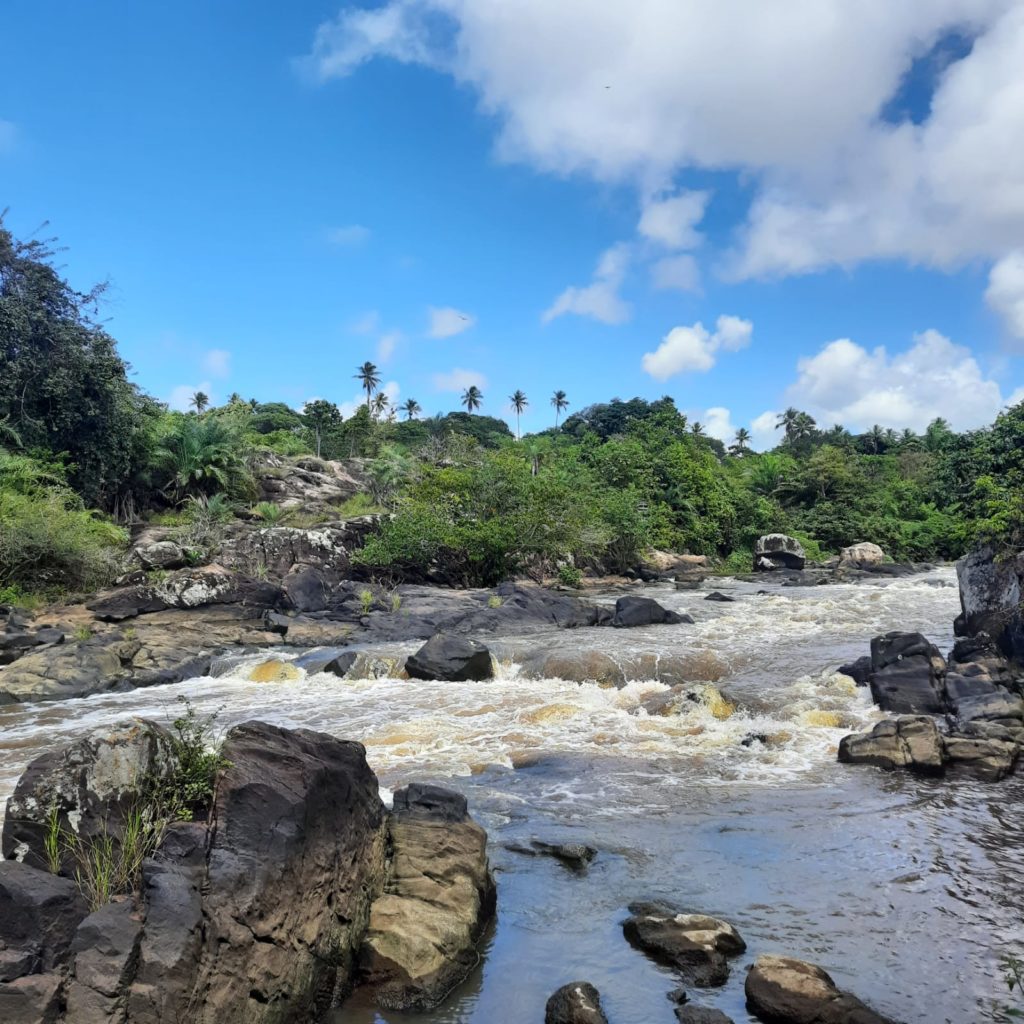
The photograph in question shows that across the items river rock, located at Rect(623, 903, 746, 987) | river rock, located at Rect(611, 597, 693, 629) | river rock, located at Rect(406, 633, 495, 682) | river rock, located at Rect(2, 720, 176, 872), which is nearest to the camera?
river rock, located at Rect(2, 720, 176, 872)

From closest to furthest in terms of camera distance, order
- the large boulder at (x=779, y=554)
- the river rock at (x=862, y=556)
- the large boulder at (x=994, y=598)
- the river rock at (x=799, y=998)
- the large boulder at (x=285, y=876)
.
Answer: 1. the large boulder at (x=285, y=876)
2. the river rock at (x=799, y=998)
3. the large boulder at (x=994, y=598)
4. the river rock at (x=862, y=556)
5. the large boulder at (x=779, y=554)

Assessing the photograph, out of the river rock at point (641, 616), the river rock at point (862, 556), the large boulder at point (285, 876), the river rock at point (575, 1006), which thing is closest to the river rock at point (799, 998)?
the river rock at point (575, 1006)

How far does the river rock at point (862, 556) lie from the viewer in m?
40.1

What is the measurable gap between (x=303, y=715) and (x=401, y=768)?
13.4 feet

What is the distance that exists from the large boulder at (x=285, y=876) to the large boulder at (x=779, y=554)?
39.3 meters

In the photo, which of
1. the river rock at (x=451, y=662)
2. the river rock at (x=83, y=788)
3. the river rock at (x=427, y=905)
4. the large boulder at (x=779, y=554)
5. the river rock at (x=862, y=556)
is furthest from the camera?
the large boulder at (x=779, y=554)

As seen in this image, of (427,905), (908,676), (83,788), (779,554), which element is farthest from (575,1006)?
(779,554)

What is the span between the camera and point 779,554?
42.0 m

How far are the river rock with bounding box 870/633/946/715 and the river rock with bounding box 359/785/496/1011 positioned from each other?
802 centimetres

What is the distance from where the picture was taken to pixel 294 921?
15.0 feet

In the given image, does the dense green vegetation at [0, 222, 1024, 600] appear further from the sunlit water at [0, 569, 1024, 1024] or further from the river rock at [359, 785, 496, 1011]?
the river rock at [359, 785, 496, 1011]

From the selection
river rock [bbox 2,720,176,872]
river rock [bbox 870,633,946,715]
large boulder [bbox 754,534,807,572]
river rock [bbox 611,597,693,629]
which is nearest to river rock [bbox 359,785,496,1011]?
river rock [bbox 2,720,176,872]

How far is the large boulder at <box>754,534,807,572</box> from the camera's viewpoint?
41.7 meters

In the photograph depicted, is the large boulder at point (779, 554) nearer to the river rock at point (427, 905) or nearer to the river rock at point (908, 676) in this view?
the river rock at point (908, 676)
